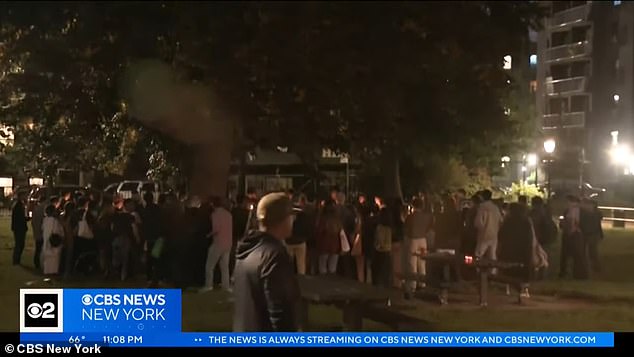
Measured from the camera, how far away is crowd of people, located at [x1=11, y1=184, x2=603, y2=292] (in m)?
12.9

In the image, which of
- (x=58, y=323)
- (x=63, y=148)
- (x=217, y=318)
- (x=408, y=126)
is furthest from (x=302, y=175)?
(x=58, y=323)

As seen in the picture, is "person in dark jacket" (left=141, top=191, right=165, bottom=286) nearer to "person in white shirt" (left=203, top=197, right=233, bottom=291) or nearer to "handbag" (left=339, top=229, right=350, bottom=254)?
"person in white shirt" (left=203, top=197, right=233, bottom=291)

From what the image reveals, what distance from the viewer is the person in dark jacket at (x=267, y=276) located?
195 inches

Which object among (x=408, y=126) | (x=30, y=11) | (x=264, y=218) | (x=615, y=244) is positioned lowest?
(x=615, y=244)

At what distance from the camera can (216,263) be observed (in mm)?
13117

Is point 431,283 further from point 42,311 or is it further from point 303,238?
point 42,311

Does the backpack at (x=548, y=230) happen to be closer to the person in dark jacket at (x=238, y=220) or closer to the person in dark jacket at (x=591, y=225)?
the person in dark jacket at (x=591, y=225)

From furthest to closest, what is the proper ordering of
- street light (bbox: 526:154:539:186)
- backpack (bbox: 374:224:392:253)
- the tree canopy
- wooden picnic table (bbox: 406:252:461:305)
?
street light (bbox: 526:154:539:186) → backpack (bbox: 374:224:392:253) → wooden picnic table (bbox: 406:252:461:305) → the tree canopy

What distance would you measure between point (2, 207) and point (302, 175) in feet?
55.7

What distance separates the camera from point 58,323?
705 centimetres

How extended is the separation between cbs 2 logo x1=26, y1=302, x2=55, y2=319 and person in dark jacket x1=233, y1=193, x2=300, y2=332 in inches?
98.9

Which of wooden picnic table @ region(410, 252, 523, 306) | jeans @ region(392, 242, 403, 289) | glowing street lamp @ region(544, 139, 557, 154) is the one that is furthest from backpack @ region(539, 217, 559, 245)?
glowing street lamp @ region(544, 139, 557, 154)

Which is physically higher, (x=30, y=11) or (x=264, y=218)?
(x=30, y=11)

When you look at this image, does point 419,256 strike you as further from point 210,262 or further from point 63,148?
point 63,148
